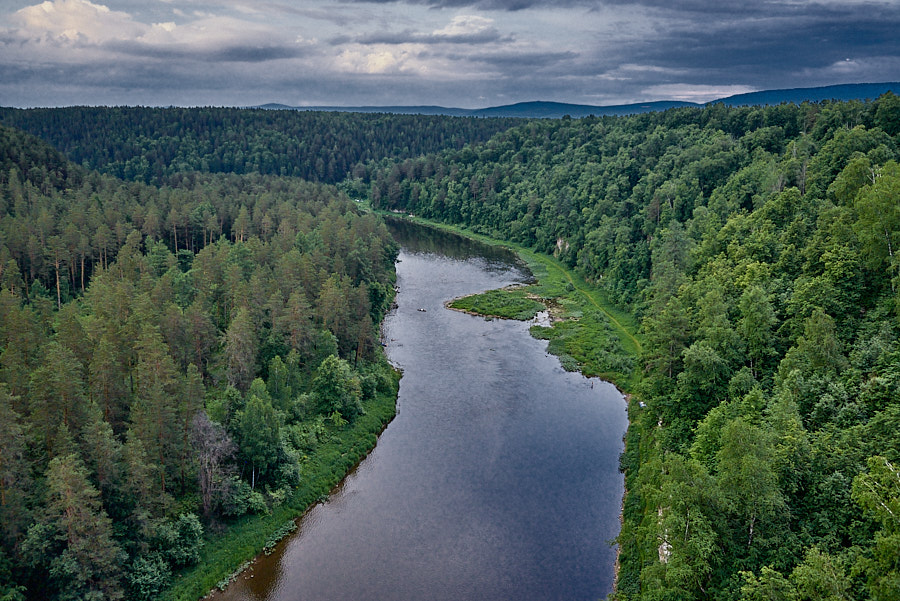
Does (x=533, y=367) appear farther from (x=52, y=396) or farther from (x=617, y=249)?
(x=52, y=396)

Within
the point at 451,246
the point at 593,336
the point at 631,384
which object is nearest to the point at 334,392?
the point at 631,384

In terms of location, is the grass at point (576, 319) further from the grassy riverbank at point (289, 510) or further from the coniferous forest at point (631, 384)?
the grassy riverbank at point (289, 510)

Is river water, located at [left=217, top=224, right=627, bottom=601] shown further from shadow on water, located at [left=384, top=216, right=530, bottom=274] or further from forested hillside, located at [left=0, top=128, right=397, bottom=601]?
shadow on water, located at [left=384, top=216, right=530, bottom=274]

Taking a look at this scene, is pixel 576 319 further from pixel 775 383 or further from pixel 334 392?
pixel 775 383

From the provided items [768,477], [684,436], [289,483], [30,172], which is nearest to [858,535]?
[768,477]

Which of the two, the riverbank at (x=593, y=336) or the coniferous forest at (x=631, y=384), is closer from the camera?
the coniferous forest at (x=631, y=384)

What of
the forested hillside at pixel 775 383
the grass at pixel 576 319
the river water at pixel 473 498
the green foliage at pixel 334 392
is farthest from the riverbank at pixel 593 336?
the green foliage at pixel 334 392
